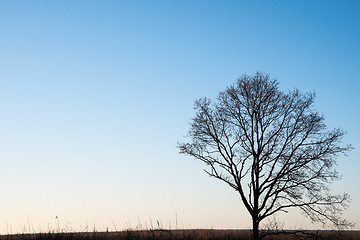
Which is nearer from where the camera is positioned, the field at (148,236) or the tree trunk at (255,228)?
the field at (148,236)

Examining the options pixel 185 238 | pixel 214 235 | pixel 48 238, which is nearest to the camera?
pixel 48 238

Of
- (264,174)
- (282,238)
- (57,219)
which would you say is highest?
(264,174)

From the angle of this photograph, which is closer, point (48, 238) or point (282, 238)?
point (48, 238)

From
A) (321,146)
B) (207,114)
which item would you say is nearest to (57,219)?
(207,114)

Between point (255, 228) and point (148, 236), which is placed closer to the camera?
point (148, 236)

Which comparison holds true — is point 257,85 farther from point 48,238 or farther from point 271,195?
point 48,238

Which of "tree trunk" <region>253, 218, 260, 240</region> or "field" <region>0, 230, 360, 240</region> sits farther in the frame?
"tree trunk" <region>253, 218, 260, 240</region>

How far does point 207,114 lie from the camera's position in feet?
81.3

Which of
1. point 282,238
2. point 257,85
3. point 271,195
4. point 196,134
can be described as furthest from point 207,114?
point 282,238

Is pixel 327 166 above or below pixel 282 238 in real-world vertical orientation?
above

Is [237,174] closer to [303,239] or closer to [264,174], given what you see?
[264,174]

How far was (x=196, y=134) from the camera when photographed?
24797 mm

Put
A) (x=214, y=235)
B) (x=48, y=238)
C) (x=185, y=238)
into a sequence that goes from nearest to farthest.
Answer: (x=48, y=238), (x=185, y=238), (x=214, y=235)

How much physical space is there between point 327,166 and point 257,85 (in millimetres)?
5743
